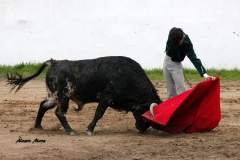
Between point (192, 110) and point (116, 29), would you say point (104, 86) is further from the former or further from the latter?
point (116, 29)

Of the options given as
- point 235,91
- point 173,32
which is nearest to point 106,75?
point 173,32

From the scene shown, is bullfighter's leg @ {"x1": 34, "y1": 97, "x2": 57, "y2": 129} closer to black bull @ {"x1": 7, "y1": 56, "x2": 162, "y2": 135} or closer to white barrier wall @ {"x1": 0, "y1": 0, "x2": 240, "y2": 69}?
black bull @ {"x1": 7, "y1": 56, "x2": 162, "y2": 135}

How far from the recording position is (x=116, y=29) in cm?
1666

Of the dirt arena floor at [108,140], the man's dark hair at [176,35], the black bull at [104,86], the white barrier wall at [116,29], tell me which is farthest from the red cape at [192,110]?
the white barrier wall at [116,29]

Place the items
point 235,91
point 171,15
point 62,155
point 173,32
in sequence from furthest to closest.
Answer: point 171,15 < point 235,91 < point 173,32 < point 62,155

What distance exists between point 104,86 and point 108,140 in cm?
98

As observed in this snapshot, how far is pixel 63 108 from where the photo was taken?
34.8ft

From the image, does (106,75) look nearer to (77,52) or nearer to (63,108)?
(63,108)

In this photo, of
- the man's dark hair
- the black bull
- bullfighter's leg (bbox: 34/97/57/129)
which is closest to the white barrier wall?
bullfighter's leg (bbox: 34/97/57/129)

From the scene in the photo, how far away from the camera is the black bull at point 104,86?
34.0ft

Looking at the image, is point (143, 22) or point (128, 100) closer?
point (128, 100)

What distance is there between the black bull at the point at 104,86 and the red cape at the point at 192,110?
279 mm

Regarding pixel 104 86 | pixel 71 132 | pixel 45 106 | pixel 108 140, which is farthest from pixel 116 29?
pixel 108 140

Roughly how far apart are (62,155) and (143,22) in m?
8.32
